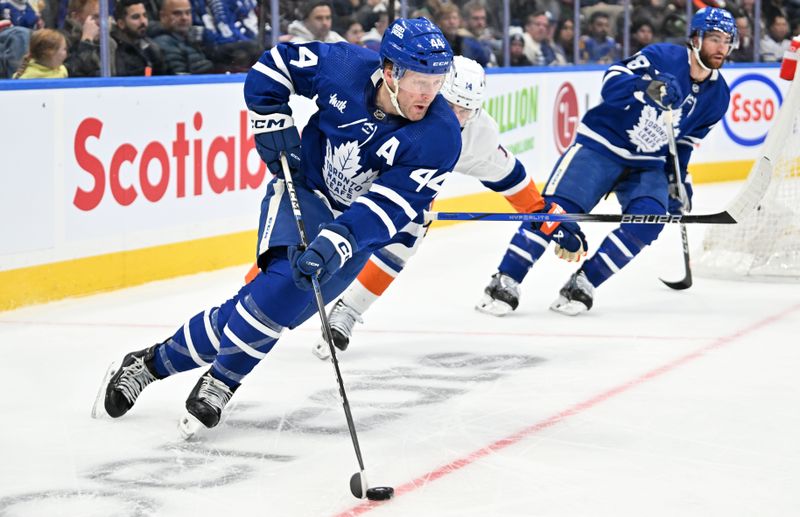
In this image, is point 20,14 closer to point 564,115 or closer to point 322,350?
point 322,350

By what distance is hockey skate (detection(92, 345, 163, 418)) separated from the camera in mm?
3201

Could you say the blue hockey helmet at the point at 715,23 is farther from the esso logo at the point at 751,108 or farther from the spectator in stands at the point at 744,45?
the spectator in stands at the point at 744,45

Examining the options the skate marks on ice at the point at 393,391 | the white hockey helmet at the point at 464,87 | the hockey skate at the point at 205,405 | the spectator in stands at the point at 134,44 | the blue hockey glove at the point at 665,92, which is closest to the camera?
the hockey skate at the point at 205,405

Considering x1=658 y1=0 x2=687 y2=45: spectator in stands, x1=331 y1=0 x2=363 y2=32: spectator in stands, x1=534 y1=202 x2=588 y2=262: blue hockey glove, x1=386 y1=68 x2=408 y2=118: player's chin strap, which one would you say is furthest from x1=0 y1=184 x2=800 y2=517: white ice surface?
x1=658 y1=0 x2=687 y2=45: spectator in stands

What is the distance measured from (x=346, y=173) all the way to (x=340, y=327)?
1.11 m

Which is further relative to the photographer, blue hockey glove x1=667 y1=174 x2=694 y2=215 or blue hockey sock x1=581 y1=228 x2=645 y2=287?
blue hockey glove x1=667 y1=174 x2=694 y2=215

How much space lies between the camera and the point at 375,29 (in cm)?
723

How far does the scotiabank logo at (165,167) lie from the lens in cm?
504

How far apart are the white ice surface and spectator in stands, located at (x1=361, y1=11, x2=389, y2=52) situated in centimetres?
227

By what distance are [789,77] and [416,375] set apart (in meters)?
2.23

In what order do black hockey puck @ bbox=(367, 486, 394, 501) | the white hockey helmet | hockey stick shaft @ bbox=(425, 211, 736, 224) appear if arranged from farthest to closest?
the white hockey helmet → hockey stick shaft @ bbox=(425, 211, 736, 224) → black hockey puck @ bbox=(367, 486, 394, 501)

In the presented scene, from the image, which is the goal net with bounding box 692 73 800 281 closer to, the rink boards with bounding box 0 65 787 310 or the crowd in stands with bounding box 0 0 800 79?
the crowd in stands with bounding box 0 0 800 79

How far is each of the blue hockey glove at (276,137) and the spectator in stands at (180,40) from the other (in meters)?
2.63

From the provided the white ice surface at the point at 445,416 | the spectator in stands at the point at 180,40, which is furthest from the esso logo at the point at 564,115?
the white ice surface at the point at 445,416
